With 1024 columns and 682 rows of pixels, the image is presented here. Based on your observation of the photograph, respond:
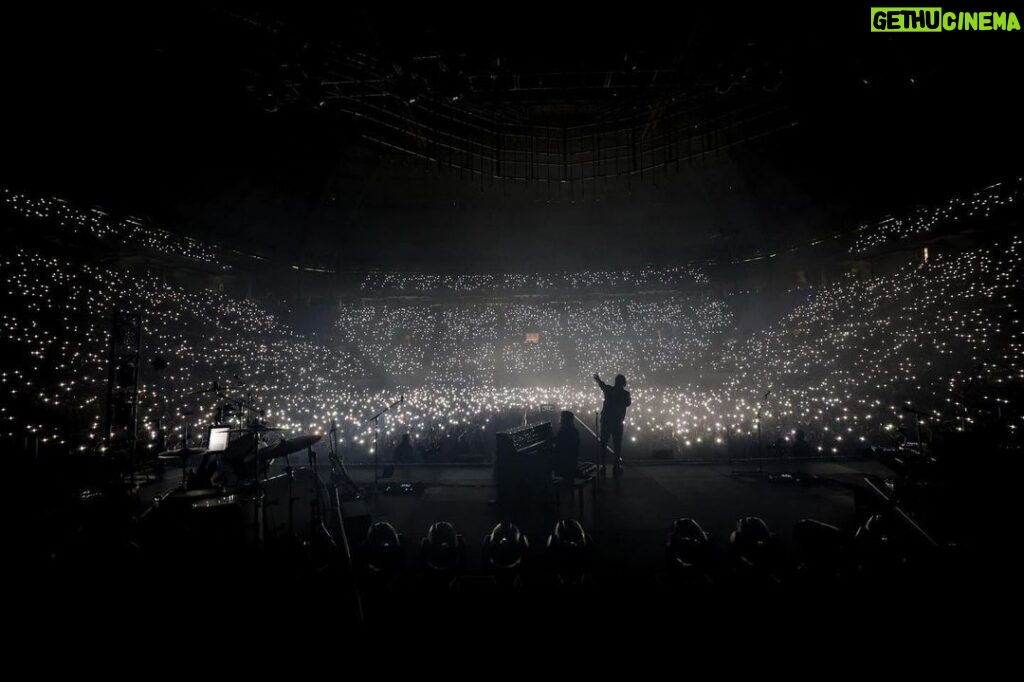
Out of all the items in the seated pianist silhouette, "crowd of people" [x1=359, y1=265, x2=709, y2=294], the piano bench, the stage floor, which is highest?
"crowd of people" [x1=359, y1=265, x2=709, y2=294]

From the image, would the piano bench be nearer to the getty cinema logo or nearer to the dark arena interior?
the dark arena interior

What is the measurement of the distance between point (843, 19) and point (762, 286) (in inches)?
551

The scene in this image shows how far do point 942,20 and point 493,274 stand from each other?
15238 millimetres

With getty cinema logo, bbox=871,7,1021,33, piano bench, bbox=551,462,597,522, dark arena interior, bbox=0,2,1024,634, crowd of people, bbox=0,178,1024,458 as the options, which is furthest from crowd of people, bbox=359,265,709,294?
piano bench, bbox=551,462,597,522

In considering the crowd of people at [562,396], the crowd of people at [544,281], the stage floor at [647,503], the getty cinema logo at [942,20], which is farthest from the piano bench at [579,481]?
the crowd of people at [544,281]

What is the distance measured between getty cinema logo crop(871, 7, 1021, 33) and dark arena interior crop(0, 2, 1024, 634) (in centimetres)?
55

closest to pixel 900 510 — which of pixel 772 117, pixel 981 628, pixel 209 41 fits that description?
pixel 981 628

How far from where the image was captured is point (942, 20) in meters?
5.27

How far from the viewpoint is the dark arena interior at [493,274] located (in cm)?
356

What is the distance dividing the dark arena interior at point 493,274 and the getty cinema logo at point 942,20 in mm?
546

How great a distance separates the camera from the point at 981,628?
2.80 m

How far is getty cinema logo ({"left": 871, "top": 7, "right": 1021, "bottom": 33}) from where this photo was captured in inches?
207

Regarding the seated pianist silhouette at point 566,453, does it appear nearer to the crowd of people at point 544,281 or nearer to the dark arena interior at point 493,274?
the dark arena interior at point 493,274

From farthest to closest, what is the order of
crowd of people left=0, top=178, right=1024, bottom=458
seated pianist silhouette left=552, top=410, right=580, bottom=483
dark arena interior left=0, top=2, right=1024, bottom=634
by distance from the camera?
crowd of people left=0, top=178, right=1024, bottom=458
seated pianist silhouette left=552, top=410, right=580, bottom=483
dark arena interior left=0, top=2, right=1024, bottom=634
